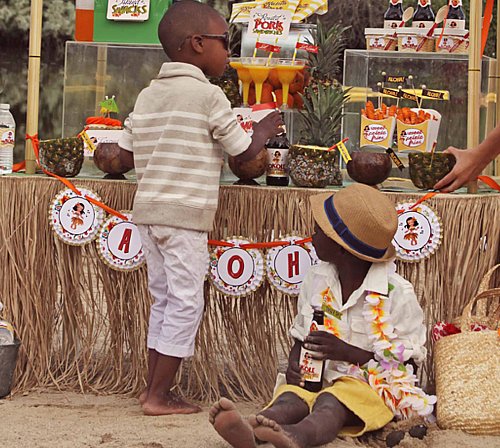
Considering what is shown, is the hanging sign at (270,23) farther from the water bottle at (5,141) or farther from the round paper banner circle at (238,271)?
the water bottle at (5,141)

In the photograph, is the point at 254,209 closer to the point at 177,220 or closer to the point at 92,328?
the point at 177,220

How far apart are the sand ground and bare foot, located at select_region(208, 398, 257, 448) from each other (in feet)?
0.80

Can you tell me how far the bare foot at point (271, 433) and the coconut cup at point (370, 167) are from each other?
4.34ft

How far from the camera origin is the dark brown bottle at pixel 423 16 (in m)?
4.50

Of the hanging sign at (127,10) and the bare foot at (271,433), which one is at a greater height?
the hanging sign at (127,10)

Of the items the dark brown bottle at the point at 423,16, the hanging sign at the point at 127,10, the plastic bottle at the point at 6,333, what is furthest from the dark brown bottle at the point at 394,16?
the plastic bottle at the point at 6,333

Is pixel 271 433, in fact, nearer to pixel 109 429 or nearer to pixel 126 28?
pixel 109 429

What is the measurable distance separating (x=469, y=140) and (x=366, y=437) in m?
1.35

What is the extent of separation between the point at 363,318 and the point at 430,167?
0.80 meters

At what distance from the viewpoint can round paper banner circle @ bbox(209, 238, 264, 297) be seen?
395 cm

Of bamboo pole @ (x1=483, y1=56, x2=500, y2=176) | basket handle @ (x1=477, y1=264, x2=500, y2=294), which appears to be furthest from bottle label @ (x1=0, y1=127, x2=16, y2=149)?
bamboo pole @ (x1=483, y1=56, x2=500, y2=176)

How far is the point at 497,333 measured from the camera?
11.7 ft

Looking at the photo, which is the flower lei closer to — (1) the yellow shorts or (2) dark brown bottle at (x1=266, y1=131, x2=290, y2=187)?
(1) the yellow shorts

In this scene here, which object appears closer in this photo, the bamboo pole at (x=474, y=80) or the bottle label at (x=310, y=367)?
the bottle label at (x=310, y=367)
